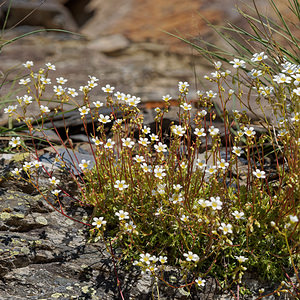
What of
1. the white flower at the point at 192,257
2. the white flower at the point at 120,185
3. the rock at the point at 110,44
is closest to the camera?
the white flower at the point at 192,257

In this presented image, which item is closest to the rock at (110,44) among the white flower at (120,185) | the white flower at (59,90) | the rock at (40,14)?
the rock at (40,14)

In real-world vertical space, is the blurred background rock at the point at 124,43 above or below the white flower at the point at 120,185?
above

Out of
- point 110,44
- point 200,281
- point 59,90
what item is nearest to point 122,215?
point 200,281

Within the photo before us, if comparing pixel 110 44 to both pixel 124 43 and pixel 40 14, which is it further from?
pixel 40 14

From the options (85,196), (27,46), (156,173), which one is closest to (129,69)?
(27,46)

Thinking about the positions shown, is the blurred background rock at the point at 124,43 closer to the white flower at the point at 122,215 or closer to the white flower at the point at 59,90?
the white flower at the point at 59,90

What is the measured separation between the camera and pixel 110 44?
754 cm

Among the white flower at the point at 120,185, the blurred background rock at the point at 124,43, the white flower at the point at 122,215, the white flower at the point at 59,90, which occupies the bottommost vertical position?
the white flower at the point at 122,215

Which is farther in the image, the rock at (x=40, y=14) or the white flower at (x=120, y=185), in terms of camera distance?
the rock at (x=40, y=14)

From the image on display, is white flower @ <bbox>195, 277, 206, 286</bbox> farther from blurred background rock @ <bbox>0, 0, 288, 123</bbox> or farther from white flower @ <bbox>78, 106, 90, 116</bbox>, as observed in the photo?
blurred background rock @ <bbox>0, 0, 288, 123</bbox>

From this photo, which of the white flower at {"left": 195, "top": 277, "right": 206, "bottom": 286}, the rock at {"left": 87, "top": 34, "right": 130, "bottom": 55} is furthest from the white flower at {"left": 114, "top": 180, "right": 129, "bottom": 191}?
the rock at {"left": 87, "top": 34, "right": 130, "bottom": 55}

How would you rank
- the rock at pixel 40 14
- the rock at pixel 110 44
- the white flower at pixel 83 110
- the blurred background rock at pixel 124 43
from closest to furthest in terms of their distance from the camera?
the white flower at pixel 83 110 → the blurred background rock at pixel 124 43 → the rock at pixel 110 44 → the rock at pixel 40 14

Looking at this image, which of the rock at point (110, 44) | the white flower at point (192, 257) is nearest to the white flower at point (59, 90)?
the white flower at point (192, 257)

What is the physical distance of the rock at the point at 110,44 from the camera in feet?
23.8
